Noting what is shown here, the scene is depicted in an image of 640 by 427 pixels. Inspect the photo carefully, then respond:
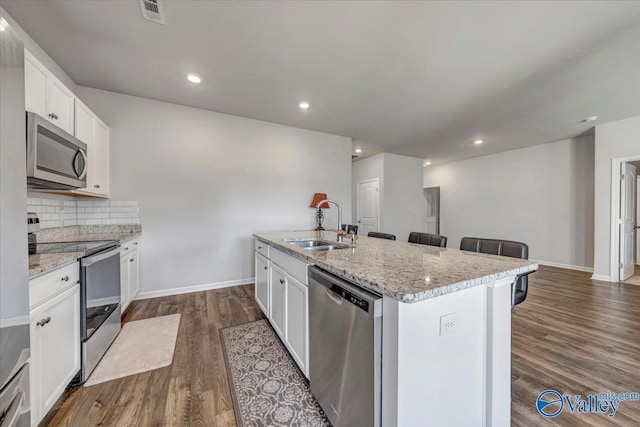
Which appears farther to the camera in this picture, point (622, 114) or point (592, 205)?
point (592, 205)

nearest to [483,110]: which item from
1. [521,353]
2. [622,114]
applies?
[622,114]

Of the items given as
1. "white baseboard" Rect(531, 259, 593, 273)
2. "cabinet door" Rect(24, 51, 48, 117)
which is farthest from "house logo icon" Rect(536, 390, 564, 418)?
"white baseboard" Rect(531, 259, 593, 273)

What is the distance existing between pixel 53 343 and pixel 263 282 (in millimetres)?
1460

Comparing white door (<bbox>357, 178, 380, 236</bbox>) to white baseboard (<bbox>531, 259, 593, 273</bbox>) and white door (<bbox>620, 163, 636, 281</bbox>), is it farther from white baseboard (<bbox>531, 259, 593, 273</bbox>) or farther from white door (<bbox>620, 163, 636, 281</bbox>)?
white door (<bbox>620, 163, 636, 281</bbox>)

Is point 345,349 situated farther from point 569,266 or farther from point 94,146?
point 569,266

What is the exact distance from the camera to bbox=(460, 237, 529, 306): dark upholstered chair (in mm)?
1823

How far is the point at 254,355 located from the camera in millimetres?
1948

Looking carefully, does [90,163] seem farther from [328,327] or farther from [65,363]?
[328,327]

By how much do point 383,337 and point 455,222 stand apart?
22.4 ft

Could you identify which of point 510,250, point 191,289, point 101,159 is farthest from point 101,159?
point 510,250

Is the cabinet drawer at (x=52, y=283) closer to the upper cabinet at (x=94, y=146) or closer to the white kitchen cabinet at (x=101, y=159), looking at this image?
the upper cabinet at (x=94, y=146)

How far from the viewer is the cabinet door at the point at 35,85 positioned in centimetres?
161

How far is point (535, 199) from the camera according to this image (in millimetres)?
5234

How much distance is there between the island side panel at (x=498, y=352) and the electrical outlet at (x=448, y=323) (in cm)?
23
